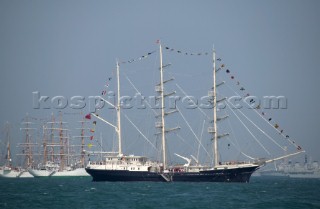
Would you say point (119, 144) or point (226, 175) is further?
point (119, 144)

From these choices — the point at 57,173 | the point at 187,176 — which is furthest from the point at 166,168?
the point at 57,173

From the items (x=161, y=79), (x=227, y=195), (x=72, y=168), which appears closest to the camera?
(x=227, y=195)

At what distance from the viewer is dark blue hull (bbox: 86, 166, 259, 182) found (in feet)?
355

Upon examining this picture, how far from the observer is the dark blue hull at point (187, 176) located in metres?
108

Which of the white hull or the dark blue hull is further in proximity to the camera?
the white hull

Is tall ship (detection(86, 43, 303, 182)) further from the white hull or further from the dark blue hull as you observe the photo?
the white hull

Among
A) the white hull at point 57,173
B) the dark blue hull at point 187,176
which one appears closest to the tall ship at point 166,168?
the dark blue hull at point 187,176

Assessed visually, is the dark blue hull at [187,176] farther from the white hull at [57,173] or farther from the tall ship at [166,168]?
the white hull at [57,173]

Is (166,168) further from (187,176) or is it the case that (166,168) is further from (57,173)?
(57,173)

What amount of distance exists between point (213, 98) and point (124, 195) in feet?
129

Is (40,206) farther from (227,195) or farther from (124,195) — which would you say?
(227,195)

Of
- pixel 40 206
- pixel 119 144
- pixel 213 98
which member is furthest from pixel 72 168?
pixel 40 206

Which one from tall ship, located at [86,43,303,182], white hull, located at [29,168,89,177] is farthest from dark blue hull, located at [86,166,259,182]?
white hull, located at [29,168,89,177]

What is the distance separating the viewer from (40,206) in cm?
6575
